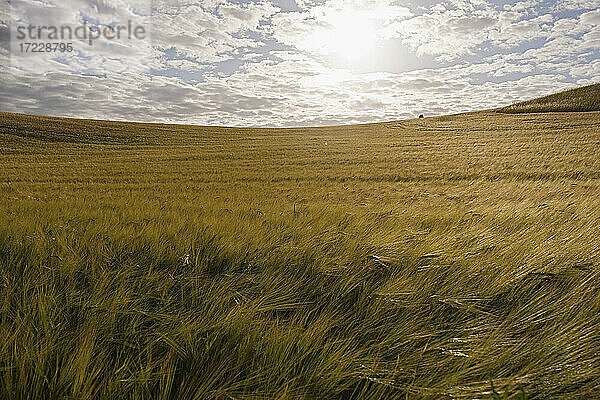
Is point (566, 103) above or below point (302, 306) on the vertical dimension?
above

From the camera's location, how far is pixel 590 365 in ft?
3.79

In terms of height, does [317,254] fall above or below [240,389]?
above

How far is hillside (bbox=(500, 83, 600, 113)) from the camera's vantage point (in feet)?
143

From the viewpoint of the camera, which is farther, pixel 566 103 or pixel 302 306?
pixel 566 103

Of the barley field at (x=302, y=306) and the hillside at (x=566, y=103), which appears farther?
the hillside at (x=566, y=103)

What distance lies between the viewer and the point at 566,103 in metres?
45.9

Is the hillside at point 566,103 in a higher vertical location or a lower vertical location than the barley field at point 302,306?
higher

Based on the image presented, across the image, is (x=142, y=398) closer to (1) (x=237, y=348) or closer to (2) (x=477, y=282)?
(1) (x=237, y=348)

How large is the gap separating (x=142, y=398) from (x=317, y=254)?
1.14 metres

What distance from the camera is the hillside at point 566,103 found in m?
43.5

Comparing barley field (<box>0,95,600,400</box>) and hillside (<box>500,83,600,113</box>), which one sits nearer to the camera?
barley field (<box>0,95,600,400</box>)

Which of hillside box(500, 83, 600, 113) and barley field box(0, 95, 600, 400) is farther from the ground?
hillside box(500, 83, 600, 113)

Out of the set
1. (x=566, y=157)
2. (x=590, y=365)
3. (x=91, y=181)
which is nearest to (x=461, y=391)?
(x=590, y=365)

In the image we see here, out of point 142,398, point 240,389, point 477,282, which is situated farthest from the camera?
point 477,282
